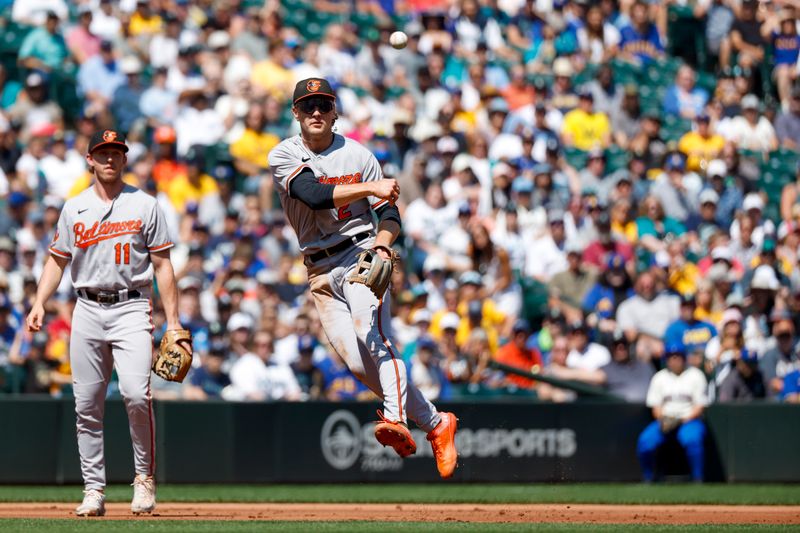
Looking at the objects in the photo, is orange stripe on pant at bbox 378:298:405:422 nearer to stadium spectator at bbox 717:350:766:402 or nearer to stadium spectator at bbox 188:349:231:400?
stadium spectator at bbox 188:349:231:400

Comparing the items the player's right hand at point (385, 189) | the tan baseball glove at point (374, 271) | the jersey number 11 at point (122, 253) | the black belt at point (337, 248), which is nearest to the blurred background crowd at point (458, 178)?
the jersey number 11 at point (122, 253)

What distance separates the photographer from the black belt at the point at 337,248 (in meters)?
8.01

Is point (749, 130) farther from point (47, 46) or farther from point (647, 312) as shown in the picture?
point (47, 46)

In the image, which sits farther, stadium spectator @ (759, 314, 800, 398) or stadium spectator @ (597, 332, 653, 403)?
stadium spectator @ (597, 332, 653, 403)

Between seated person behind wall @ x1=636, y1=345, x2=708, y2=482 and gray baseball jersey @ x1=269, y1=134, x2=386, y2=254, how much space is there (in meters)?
5.85

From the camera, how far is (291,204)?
26.5ft

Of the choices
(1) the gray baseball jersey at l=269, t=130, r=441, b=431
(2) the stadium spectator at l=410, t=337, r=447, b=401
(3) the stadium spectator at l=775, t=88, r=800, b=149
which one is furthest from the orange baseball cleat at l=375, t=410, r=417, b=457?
(3) the stadium spectator at l=775, t=88, r=800, b=149

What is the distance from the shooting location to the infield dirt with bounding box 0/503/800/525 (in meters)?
8.20

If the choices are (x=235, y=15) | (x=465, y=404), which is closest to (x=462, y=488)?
(x=465, y=404)

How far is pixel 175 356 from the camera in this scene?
26.8 feet

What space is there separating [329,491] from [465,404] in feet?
5.91

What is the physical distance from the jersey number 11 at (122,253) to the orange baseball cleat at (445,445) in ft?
6.45

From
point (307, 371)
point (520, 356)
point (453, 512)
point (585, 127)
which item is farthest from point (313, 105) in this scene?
point (585, 127)

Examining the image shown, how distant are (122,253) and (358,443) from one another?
521 cm
